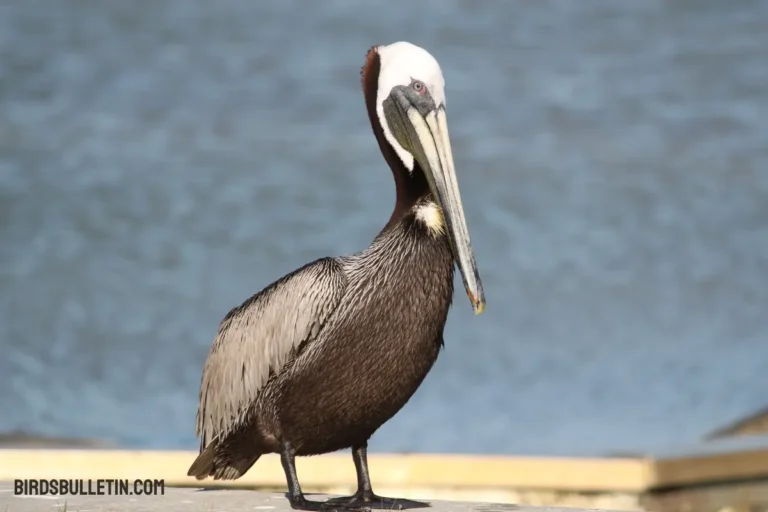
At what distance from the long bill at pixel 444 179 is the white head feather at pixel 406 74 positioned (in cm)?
7

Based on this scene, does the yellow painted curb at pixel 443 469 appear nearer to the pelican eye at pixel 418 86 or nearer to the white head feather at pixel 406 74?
the white head feather at pixel 406 74

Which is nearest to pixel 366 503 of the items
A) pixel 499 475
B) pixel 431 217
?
pixel 431 217

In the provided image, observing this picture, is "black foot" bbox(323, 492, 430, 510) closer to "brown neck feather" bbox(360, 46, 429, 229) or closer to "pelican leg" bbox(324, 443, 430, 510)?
"pelican leg" bbox(324, 443, 430, 510)

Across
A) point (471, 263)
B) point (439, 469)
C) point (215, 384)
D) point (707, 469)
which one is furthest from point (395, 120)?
point (707, 469)

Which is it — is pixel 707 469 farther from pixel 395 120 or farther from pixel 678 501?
pixel 395 120


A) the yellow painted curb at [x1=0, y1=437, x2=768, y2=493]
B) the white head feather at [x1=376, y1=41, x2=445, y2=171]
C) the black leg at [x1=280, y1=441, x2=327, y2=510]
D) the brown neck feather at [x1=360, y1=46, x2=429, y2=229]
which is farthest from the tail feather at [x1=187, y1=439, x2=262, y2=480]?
the yellow painted curb at [x1=0, y1=437, x2=768, y2=493]

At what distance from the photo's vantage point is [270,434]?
571cm

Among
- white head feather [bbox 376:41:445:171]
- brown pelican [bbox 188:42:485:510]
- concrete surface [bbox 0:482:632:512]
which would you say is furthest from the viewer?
concrete surface [bbox 0:482:632:512]

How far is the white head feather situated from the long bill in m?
0.07

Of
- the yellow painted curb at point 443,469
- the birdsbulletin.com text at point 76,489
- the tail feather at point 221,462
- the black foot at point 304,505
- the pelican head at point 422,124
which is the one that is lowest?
the black foot at point 304,505

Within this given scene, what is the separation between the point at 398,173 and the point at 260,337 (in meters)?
0.87

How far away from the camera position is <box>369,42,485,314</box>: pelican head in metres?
5.61

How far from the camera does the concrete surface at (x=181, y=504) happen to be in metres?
6.01

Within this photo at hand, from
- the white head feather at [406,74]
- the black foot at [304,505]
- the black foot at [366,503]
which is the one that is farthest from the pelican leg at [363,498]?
the white head feather at [406,74]
